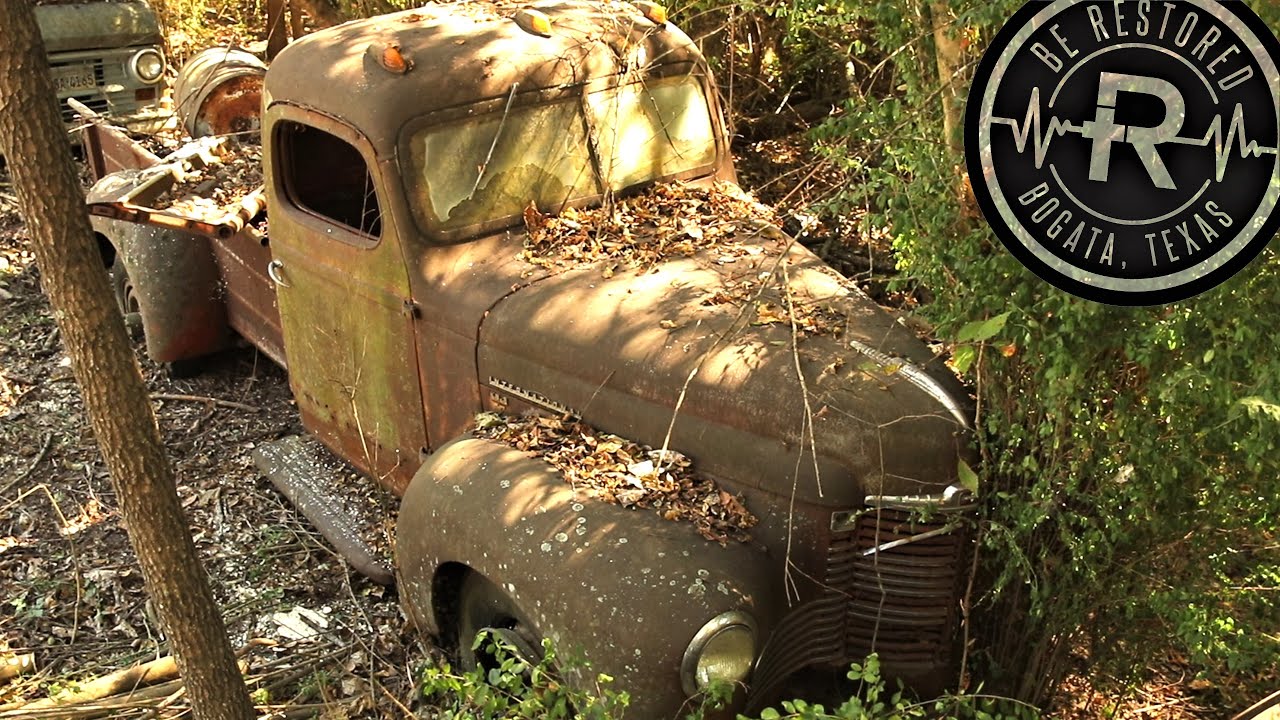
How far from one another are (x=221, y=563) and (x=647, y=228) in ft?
7.60

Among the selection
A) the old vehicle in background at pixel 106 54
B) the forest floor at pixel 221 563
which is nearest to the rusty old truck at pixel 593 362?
the forest floor at pixel 221 563

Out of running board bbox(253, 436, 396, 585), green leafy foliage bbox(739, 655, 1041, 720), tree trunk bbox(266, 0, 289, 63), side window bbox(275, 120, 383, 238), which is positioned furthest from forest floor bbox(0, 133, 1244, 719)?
tree trunk bbox(266, 0, 289, 63)

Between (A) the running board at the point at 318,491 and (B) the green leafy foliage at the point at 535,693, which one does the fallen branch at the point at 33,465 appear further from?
(B) the green leafy foliage at the point at 535,693

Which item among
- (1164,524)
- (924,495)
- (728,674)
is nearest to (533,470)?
(728,674)

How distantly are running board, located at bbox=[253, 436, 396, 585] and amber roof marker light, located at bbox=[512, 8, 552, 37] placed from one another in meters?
2.06

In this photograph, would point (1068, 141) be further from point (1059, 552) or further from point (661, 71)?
point (661, 71)

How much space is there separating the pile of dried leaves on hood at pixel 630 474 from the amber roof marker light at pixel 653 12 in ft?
5.98

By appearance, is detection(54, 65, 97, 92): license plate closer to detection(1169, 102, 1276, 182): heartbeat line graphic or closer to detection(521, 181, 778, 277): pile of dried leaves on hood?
detection(521, 181, 778, 277): pile of dried leaves on hood

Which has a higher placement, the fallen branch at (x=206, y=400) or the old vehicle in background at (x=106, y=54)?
the old vehicle in background at (x=106, y=54)

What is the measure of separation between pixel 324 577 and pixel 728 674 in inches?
91.7

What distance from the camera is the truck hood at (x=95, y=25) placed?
9.23 m

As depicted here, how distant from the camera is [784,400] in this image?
11.8 feet

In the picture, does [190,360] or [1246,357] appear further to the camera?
[190,360]

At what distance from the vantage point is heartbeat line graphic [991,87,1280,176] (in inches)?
115
